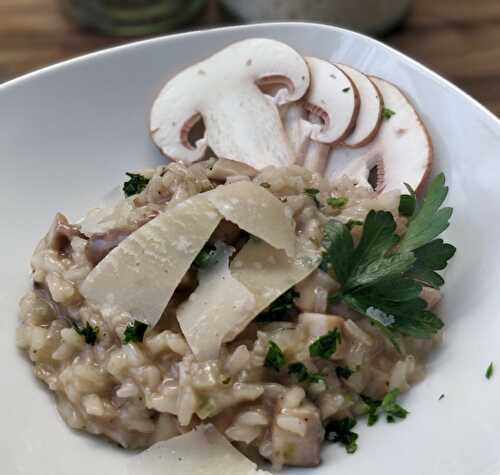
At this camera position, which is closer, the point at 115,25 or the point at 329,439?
the point at 329,439

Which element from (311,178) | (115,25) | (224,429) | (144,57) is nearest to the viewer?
(224,429)

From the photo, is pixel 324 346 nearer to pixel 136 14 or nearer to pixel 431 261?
pixel 431 261

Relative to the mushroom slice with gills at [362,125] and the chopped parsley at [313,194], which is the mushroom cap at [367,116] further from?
the chopped parsley at [313,194]

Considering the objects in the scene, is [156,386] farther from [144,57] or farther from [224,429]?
[144,57]

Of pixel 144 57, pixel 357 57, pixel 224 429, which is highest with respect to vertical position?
pixel 357 57

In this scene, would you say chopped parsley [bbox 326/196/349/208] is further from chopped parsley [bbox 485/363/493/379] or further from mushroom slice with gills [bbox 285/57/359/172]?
chopped parsley [bbox 485/363/493/379]

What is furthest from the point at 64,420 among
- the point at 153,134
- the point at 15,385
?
the point at 153,134

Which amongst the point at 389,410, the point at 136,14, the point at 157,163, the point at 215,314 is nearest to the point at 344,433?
the point at 389,410

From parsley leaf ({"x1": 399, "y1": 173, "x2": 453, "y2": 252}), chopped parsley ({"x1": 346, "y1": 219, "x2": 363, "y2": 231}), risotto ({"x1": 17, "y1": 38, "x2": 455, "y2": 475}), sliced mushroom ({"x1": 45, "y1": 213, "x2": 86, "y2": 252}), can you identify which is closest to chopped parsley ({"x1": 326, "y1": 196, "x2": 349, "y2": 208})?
risotto ({"x1": 17, "y1": 38, "x2": 455, "y2": 475})
